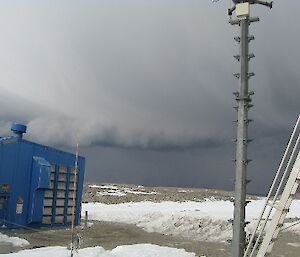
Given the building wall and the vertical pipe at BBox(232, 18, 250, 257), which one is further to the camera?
the building wall

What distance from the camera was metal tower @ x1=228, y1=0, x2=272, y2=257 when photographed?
11.5m

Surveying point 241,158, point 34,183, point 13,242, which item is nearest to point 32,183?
point 34,183

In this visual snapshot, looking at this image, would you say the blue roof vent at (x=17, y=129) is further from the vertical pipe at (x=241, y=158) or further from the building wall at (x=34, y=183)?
the vertical pipe at (x=241, y=158)

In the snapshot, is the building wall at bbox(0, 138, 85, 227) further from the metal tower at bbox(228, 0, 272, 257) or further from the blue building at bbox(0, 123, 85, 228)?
the metal tower at bbox(228, 0, 272, 257)

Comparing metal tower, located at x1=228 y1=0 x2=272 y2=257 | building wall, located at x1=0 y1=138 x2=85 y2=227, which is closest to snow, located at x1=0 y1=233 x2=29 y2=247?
building wall, located at x1=0 y1=138 x2=85 y2=227

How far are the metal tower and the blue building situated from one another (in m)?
17.2

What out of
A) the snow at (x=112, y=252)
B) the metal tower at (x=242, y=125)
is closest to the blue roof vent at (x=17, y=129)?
the snow at (x=112, y=252)

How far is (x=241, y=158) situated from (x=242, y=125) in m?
0.95

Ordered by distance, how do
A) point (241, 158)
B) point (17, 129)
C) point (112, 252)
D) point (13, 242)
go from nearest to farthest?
point (241, 158)
point (112, 252)
point (13, 242)
point (17, 129)

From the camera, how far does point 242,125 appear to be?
38.0 ft

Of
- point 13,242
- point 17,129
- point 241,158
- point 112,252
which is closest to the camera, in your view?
point 241,158

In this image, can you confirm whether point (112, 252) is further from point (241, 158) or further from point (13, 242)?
point (241, 158)

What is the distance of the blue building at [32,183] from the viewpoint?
90.3ft

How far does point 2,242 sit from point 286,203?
56.0 feet
